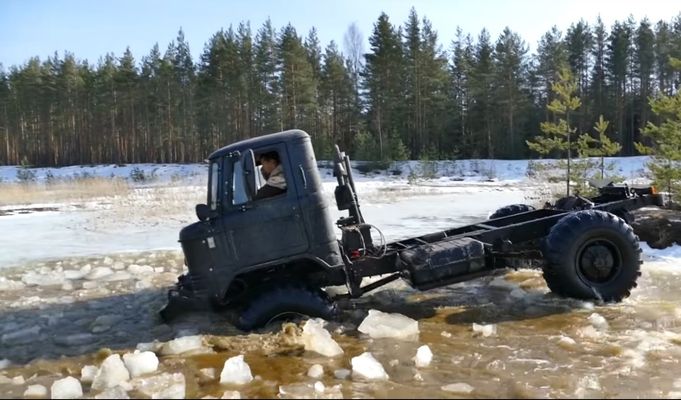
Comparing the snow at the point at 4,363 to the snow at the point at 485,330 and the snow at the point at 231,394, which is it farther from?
the snow at the point at 485,330

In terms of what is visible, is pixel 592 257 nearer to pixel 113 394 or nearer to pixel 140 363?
pixel 140 363

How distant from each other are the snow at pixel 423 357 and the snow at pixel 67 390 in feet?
9.68

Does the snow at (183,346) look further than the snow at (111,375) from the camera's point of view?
Yes

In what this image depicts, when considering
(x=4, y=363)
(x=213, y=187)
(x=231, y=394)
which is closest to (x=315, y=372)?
(x=231, y=394)

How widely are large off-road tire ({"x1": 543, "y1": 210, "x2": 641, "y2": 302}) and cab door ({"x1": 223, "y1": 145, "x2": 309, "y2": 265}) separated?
3196 mm

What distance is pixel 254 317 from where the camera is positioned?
6207mm

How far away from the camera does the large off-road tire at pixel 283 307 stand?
6.22m

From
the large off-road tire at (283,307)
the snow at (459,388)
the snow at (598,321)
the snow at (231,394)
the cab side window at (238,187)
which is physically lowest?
the snow at (459,388)

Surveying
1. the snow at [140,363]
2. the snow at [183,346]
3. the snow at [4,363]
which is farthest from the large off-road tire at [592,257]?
the snow at [4,363]

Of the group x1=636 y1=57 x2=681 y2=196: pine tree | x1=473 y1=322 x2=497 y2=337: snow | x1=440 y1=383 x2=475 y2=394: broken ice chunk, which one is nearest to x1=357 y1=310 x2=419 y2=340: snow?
x1=473 y1=322 x2=497 y2=337: snow

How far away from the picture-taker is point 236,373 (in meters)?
4.86

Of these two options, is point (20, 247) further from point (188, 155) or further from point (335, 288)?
point (188, 155)

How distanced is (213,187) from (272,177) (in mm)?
703

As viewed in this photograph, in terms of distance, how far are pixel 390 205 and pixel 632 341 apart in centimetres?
1487
